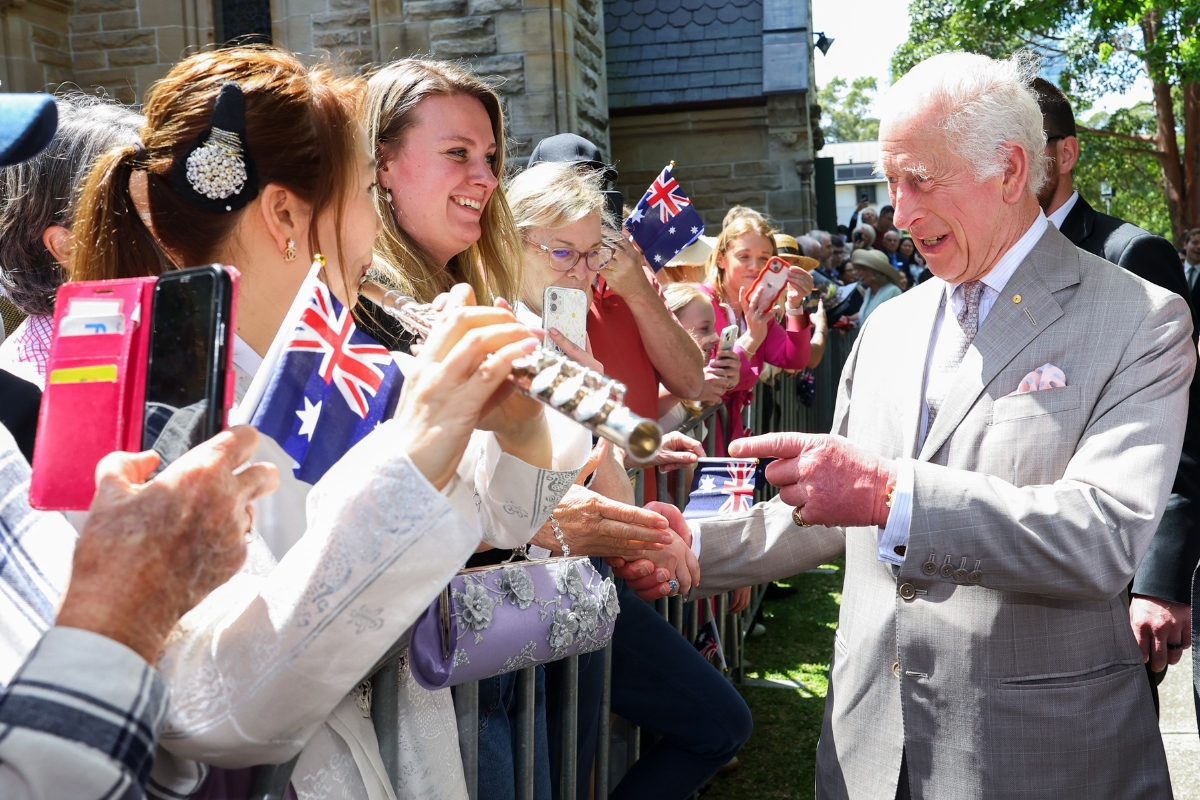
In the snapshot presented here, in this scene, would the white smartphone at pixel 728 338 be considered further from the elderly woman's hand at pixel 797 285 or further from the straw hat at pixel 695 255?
the straw hat at pixel 695 255

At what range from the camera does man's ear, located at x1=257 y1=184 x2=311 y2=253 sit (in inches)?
65.2

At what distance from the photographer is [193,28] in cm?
1012

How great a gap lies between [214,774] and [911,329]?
1.93 meters

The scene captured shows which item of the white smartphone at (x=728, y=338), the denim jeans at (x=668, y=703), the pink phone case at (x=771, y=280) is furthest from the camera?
the pink phone case at (x=771, y=280)

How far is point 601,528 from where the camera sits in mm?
2404

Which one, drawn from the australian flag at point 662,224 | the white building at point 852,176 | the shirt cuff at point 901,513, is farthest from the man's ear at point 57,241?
the white building at point 852,176

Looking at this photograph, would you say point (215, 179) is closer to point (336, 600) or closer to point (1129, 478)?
point (336, 600)

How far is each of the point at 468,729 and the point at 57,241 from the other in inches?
56.5

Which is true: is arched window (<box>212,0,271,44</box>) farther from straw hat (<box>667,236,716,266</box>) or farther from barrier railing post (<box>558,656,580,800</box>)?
barrier railing post (<box>558,656,580,800</box>)

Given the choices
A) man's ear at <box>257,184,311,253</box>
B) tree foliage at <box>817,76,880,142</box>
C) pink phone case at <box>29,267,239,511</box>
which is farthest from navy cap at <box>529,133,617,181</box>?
tree foliage at <box>817,76,880,142</box>

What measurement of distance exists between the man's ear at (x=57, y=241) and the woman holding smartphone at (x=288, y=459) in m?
0.72

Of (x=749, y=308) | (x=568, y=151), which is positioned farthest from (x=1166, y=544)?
(x=749, y=308)

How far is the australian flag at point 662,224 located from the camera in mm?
4039

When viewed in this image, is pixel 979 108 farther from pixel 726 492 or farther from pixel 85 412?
pixel 85 412
